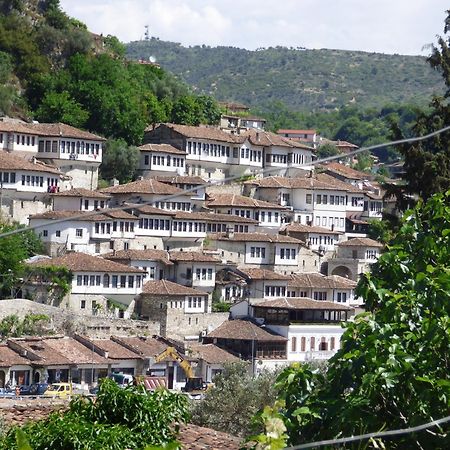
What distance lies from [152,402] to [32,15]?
217 feet

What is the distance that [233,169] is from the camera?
76.8 metres

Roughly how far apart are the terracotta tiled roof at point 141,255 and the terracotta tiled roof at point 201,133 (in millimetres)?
11063

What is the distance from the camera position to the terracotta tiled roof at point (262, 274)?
215 feet

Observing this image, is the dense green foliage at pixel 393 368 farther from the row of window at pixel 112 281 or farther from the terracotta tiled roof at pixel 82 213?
the row of window at pixel 112 281

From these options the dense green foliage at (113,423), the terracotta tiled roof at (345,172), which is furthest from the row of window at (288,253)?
the dense green foliage at (113,423)

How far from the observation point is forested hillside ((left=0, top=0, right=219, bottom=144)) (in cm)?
7319

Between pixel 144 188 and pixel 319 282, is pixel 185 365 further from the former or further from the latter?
pixel 319 282

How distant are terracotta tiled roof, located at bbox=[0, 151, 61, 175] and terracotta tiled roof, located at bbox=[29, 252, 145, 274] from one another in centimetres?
438

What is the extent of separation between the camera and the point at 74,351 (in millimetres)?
52562

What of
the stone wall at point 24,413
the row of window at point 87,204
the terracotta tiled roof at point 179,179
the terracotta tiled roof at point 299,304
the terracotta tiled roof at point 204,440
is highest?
the terracotta tiled roof at point 179,179

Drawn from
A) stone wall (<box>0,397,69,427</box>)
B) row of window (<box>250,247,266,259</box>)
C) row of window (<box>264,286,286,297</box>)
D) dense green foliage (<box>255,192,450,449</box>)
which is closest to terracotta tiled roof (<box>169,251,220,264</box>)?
row of window (<box>264,286,286,297</box>)

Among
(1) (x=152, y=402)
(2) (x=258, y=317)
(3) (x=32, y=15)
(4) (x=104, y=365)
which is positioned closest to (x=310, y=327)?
(2) (x=258, y=317)

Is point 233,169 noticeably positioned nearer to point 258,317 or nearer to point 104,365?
point 258,317

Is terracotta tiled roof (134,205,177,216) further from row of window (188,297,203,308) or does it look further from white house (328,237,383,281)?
white house (328,237,383,281)
